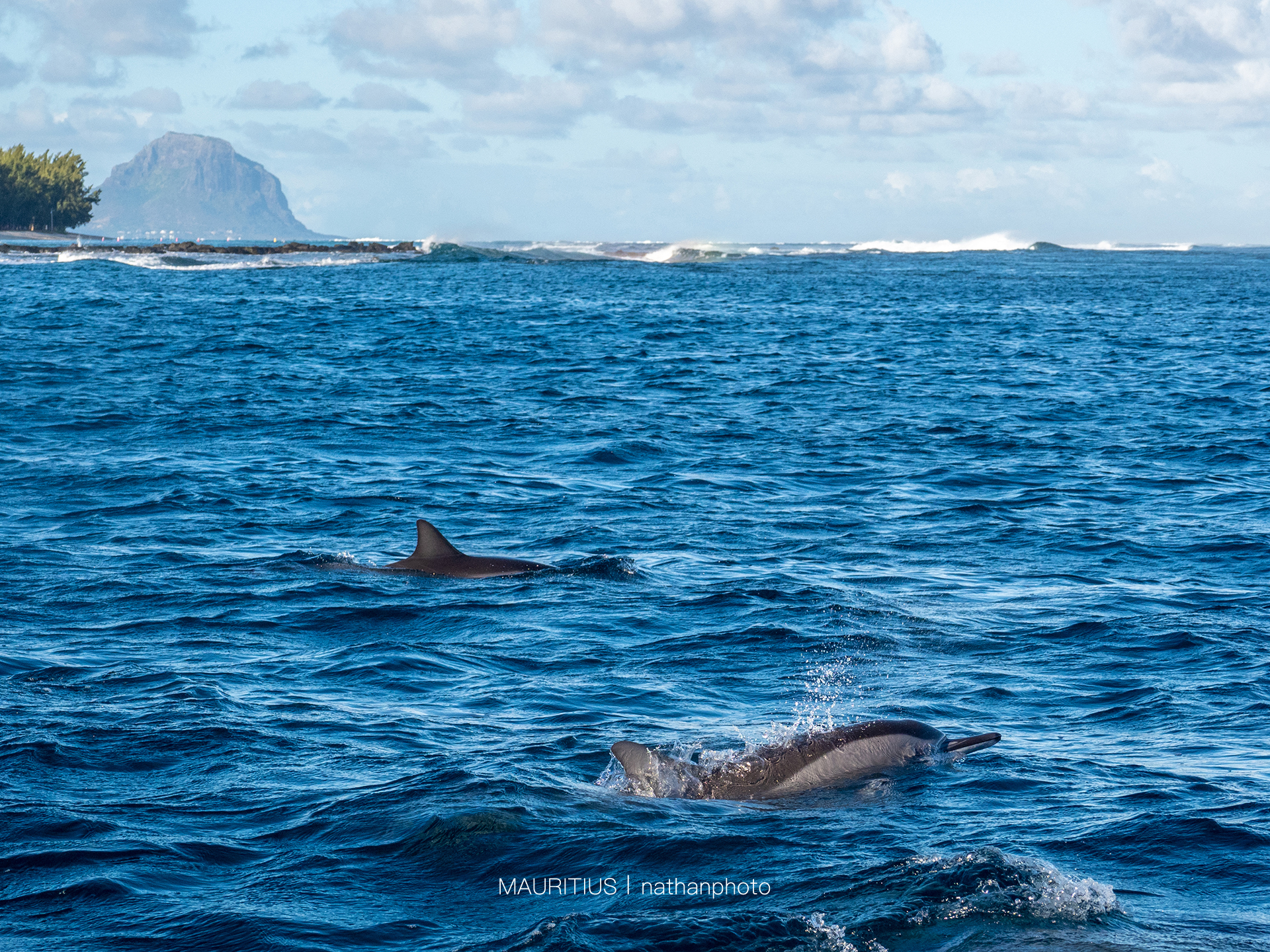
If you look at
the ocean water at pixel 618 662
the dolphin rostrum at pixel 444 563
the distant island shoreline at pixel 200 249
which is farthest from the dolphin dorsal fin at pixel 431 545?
the distant island shoreline at pixel 200 249

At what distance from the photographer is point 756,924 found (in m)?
7.41

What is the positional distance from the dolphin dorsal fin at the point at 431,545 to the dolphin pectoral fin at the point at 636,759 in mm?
7161

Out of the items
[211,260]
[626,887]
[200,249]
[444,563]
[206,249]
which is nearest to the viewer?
[626,887]

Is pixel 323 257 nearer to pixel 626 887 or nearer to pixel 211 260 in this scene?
pixel 211 260

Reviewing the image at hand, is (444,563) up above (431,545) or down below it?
below

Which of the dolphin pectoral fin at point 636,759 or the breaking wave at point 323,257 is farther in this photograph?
the breaking wave at point 323,257

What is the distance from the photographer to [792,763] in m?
9.76

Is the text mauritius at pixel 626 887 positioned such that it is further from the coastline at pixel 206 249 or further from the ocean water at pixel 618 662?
the coastline at pixel 206 249

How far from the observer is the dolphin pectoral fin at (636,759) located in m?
9.63

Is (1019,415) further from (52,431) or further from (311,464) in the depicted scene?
(52,431)

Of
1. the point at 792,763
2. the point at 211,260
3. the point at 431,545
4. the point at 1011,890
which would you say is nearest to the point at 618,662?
the point at 792,763

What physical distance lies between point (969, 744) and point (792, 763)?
152 cm

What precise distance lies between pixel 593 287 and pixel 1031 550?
72.6 m

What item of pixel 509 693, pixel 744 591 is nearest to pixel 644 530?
pixel 744 591
